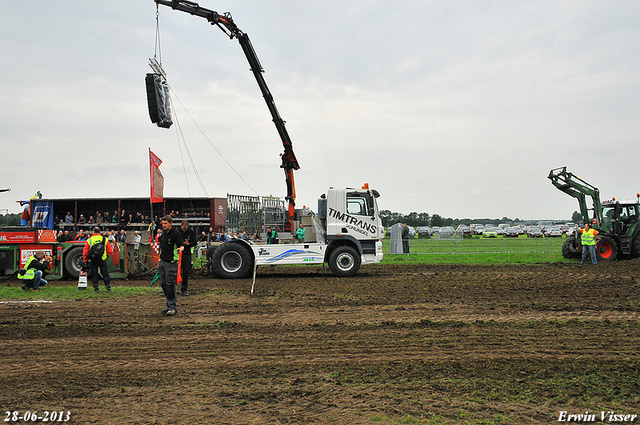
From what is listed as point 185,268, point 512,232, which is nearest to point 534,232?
point 512,232

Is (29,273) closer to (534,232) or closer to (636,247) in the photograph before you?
(636,247)

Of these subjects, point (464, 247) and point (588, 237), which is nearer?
point (588, 237)

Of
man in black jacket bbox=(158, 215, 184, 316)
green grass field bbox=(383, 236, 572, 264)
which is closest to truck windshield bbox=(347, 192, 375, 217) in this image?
green grass field bbox=(383, 236, 572, 264)

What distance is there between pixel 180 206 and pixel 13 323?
16.5 meters

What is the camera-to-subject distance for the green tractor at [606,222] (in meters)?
18.8

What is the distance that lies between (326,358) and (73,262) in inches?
457

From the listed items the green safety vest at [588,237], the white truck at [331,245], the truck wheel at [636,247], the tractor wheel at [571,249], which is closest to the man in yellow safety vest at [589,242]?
the green safety vest at [588,237]

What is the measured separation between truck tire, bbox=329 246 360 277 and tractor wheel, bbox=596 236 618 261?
10.9 m

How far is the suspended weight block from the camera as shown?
1265 centimetres

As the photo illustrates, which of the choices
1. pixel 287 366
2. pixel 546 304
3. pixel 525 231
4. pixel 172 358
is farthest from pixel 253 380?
pixel 525 231

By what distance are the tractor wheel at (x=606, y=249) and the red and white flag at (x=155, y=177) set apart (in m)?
17.1

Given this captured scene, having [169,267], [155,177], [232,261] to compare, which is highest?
[155,177]

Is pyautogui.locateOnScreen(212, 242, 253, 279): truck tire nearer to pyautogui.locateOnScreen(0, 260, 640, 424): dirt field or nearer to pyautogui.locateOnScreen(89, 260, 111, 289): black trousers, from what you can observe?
pyautogui.locateOnScreen(89, 260, 111, 289): black trousers

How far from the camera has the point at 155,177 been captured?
15531 mm
